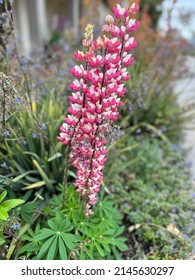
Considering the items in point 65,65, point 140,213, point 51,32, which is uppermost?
point 51,32

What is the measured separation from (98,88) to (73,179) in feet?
3.54

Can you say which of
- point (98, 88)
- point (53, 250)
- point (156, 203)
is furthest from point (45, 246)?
point (156, 203)

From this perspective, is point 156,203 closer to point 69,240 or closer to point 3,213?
point 69,240

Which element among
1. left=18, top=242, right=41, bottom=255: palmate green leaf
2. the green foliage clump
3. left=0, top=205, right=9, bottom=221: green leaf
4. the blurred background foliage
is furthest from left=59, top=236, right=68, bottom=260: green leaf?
the green foliage clump

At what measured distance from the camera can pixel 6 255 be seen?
1.62m

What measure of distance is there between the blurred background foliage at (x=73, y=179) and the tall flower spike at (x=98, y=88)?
14cm

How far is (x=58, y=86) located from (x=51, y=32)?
776 cm

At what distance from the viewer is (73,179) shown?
7.11ft

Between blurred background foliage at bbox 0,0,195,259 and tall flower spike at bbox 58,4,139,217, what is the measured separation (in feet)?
0.47

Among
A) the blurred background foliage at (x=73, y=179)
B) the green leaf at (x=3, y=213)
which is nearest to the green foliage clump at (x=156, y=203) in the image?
the blurred background foliage at (x=73, y=179)

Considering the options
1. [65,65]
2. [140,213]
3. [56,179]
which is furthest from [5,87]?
[65,65]

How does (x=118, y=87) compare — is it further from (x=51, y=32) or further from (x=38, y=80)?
(x=51, y=32)

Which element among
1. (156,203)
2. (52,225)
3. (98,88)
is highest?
(98,88)

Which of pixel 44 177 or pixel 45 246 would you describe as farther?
pixel 44 177
